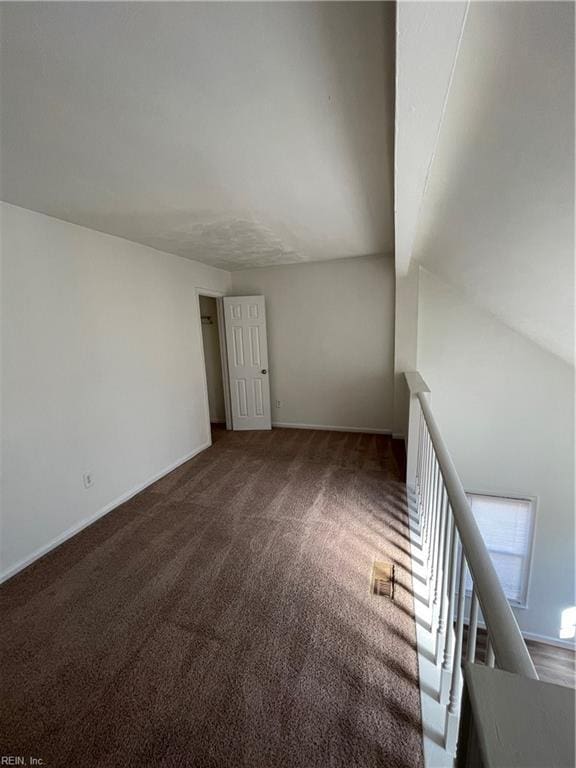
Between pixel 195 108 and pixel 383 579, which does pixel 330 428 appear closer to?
pixel 383 579

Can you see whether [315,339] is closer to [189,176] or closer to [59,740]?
[189,176]

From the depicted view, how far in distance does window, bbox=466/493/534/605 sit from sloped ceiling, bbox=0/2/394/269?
356 cm

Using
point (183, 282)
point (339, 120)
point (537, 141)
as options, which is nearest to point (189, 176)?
point (339, 120)

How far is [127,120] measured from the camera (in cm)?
123

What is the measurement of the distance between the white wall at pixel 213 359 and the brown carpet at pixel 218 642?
8.30 ft

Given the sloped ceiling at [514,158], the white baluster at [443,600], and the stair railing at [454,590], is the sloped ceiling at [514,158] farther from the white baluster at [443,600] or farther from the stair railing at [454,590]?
the white baluster at [443,600]

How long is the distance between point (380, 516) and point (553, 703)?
85.6 inches

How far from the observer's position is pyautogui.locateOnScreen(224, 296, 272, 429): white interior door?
174 inches

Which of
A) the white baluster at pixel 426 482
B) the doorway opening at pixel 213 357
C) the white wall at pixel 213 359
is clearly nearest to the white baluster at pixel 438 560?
the white baluster at pixel 426 482

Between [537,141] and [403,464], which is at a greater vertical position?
[537,141]

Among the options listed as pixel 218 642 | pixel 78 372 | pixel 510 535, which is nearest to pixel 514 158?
pixel 218 642

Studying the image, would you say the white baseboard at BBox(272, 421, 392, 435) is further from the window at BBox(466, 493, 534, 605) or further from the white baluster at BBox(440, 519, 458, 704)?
the white baluster at BBox(440, 519, 458, 704)

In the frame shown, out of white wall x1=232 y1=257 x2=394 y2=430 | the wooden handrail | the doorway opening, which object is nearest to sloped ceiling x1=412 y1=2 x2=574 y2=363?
the wooden handrail

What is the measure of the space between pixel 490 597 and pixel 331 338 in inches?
147
